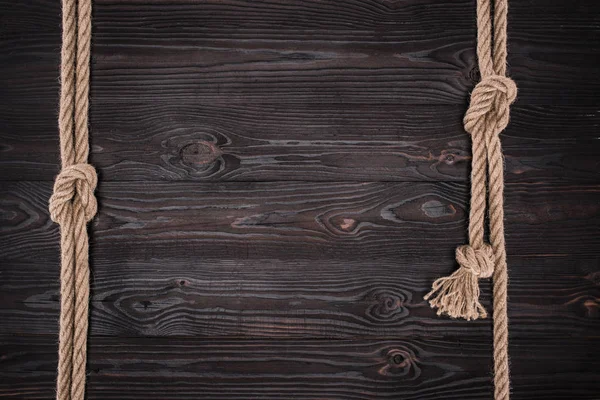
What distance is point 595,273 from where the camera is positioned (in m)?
0.92

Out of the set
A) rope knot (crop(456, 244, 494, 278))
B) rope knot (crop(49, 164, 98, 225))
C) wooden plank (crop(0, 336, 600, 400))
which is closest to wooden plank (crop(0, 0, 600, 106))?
rope knot (crop(49, 164, 98, 225))

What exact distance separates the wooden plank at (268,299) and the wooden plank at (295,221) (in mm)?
28

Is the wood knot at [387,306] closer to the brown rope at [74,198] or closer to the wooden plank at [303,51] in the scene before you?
the wooden plank at [303,51]

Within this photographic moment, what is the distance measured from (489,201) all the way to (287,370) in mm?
571

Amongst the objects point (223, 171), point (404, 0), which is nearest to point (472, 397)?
point (223, 171)

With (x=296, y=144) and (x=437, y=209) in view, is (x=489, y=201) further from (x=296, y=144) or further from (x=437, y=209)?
(x=296, y=144)

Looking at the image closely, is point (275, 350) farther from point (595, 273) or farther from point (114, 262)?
point (595, 273)

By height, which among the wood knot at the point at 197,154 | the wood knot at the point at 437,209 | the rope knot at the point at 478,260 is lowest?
the rope knot at the point at 478,260

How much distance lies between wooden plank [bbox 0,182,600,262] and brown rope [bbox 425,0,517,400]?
5 cm

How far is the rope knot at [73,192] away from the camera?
86cm

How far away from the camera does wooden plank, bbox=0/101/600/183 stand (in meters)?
0.92

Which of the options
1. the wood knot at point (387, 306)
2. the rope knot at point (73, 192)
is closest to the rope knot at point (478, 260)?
the wood knot at point (387, 306)

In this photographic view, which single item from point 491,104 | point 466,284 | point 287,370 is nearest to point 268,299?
point 287,370

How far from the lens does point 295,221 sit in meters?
0.92
